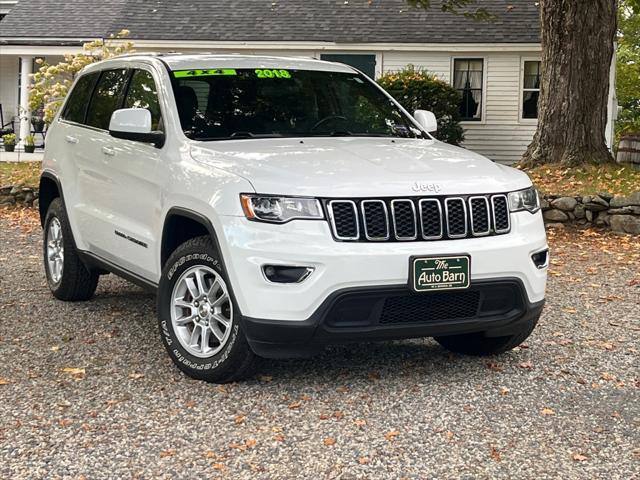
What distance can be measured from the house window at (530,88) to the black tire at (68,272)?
640 inches

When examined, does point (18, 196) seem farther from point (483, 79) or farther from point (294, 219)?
point (294, 219)

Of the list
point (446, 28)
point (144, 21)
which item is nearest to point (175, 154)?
point (446, 28)

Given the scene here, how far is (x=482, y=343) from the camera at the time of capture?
19.7 feet

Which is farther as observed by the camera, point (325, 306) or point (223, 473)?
point (325, 306)

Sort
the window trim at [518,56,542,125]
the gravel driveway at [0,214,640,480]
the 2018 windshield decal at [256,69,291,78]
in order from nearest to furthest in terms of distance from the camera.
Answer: the gravel driveway at [0,214,640,480] → the 2018 windshield decal at [256,69,291,78] → the window trim at [518,56,542,125]

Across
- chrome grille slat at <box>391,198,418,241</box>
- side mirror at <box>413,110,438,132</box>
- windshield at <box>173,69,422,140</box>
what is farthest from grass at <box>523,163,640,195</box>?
chrome grille slat at <box>391,198,418,241</box>

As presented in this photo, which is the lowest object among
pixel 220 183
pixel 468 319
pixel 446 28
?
pixel 468 319

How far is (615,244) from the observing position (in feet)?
39.0

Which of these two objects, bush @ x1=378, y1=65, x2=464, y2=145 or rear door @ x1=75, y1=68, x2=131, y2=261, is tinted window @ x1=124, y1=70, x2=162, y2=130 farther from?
bush @ x1=378, y1=65, x2=464, y2=145

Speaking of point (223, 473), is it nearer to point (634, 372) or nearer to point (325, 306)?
point (325, 306)

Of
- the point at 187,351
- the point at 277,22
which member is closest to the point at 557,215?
the point at 187,351

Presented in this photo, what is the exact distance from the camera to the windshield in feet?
19.6

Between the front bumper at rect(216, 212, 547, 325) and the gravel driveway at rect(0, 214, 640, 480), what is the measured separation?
1.86 feet

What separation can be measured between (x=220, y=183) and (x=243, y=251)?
43 cm
